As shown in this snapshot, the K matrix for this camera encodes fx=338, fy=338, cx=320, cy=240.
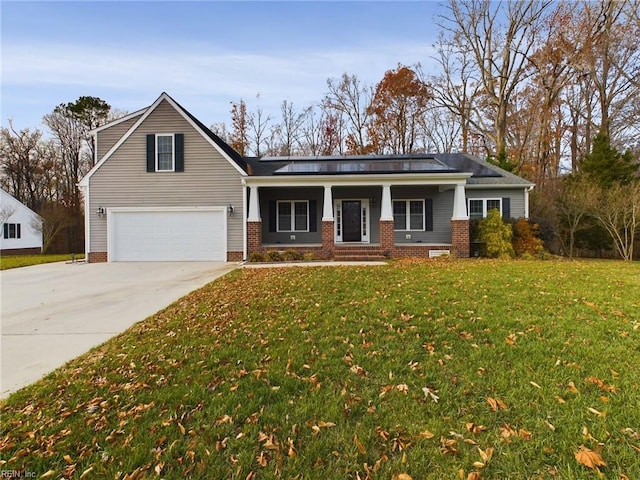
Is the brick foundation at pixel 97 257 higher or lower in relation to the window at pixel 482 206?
lower

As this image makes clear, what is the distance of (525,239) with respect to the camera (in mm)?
13516

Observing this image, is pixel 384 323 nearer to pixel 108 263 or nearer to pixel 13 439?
pixel 13 439

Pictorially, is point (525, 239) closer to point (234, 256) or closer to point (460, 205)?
point (460, 205)

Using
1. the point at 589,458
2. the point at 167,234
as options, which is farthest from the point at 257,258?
the point at 589,458

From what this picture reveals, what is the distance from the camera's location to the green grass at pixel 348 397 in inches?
83.9

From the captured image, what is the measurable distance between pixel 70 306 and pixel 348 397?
6200 mm

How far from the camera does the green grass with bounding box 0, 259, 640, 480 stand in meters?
Answer: 2.13

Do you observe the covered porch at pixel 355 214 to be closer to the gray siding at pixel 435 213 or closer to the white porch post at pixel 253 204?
the gray siding at pixel 435 213

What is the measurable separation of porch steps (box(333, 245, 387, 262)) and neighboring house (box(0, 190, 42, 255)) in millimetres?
23705

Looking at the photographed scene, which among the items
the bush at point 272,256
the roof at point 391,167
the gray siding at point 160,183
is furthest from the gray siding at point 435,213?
the gray siding at point 160,183

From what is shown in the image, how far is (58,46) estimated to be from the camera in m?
10.5

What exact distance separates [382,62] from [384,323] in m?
25.2

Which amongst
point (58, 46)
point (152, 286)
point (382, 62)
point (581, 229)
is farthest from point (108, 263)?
point (382, 62)

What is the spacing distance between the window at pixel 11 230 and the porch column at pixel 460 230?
2951 cm
